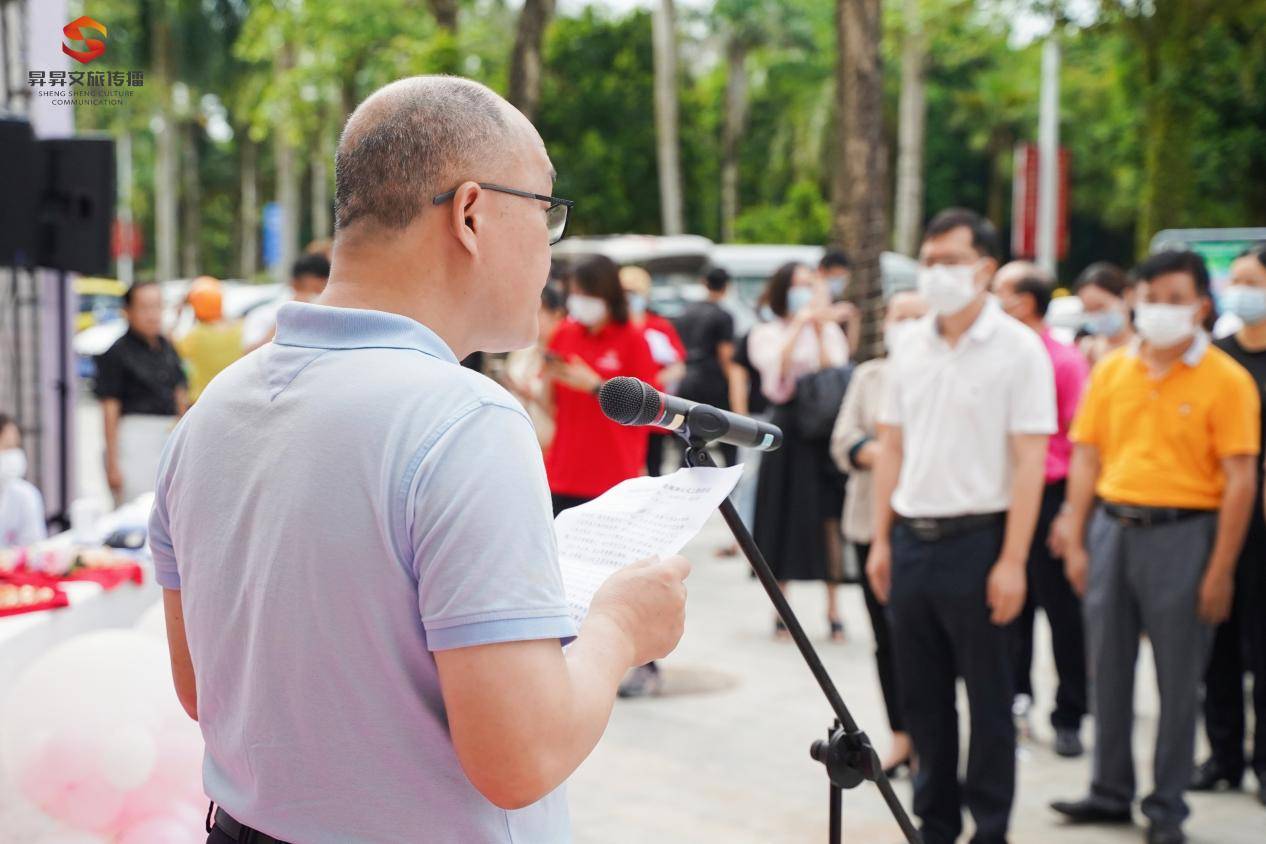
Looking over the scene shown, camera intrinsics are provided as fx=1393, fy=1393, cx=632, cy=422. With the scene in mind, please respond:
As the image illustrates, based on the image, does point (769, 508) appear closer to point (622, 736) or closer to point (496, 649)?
point (622, 736)

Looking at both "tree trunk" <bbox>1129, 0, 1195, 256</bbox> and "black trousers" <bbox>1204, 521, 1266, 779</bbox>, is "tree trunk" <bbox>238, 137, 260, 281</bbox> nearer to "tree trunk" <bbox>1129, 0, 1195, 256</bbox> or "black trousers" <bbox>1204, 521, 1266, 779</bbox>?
"tree trunk" <bbox>1129, 0, 1195, 256</bbox>

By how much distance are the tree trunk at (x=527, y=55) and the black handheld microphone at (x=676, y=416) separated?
36.0ft

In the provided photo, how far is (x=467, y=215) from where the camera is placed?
1.64 metres

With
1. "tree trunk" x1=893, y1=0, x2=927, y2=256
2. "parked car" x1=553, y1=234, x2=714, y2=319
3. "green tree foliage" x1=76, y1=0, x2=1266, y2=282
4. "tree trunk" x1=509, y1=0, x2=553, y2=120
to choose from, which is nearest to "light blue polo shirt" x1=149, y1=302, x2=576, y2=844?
"tree trunk" x1=509, y1=0, x2=553, y2=120

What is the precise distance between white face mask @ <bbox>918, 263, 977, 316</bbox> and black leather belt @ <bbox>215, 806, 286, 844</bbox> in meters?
3.25

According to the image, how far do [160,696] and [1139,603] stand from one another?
3292 mm

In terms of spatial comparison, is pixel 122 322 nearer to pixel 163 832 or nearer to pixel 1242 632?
pixel 1242 632

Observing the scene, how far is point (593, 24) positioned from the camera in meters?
31.3

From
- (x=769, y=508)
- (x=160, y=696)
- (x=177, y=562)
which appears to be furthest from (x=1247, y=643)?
(x=177, y=562)

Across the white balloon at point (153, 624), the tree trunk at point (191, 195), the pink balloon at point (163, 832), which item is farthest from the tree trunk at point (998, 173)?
the pink balloon at point (163, 832)

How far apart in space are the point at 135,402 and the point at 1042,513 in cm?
534

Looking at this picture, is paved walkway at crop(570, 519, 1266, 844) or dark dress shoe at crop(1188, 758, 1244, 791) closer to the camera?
paved walkway at crop(570, 519, 1266, 844)

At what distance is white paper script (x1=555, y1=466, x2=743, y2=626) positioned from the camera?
1811 millimetres

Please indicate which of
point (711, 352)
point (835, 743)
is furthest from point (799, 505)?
point (835, 743)
